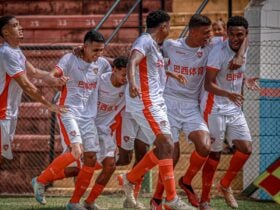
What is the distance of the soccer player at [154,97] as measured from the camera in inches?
326

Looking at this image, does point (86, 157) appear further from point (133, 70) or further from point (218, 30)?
point (218, 30)

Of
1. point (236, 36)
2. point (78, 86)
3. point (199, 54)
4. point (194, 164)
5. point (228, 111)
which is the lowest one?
point (194, 164)

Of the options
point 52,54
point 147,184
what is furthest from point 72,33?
point 147,184

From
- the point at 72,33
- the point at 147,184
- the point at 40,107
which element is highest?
the point at 72,33

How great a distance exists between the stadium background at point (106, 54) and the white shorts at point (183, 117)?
2.51 m

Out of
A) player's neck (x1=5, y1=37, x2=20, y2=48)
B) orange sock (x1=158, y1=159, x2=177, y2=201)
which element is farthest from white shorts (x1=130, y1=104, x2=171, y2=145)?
player's neck (x1=5, y1=37, x2=20, y2=48)

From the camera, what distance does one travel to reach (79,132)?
30.0 feet

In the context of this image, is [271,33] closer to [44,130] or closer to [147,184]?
[147,184]

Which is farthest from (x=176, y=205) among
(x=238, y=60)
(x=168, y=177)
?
(x=238, y=60)

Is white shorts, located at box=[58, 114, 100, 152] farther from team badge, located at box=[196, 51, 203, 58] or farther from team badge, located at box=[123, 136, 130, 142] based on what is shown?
team badge, located at box=[196, 51, 203, 58]

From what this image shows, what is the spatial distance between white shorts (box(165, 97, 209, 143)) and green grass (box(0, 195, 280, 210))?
127 centimetres

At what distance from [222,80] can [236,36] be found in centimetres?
49

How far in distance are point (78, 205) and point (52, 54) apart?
4237 millimetres

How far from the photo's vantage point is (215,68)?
352 inches
